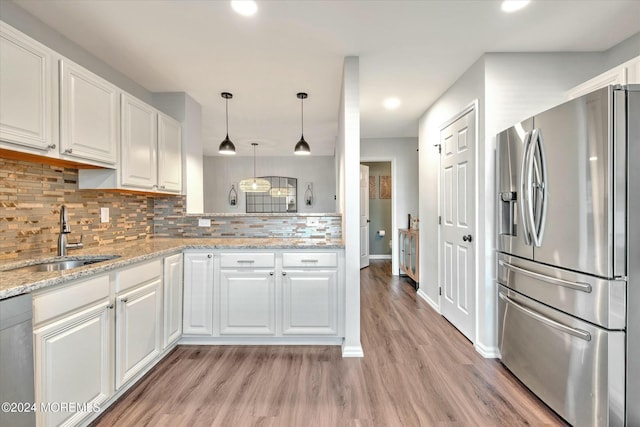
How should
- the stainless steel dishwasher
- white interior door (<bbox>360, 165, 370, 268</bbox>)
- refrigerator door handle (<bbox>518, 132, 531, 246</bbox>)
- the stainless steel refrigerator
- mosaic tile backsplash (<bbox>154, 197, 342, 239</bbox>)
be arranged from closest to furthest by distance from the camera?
the stainless steel dishwasher
the stainless steel refrigerator
refrigerator door handle (<bbox>518, 132, 531, 246</bbox>)
mosaic tile backsplash (<bbox>154, 197, 342, 239</bbox>)
white interior door (<bbox>360, 165, 370, 268</bbox>)

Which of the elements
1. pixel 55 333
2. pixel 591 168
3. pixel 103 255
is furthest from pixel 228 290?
pixel 591 168

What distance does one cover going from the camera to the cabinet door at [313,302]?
254cm

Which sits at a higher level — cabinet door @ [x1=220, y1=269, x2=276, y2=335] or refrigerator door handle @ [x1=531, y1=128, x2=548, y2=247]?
refrigerator door handle @ [x1=531, y1=128, x2=548, y2=247]

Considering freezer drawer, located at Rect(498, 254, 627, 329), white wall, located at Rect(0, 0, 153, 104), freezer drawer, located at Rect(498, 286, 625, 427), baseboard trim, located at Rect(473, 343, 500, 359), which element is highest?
white wall, located at Rect(0, 0, 153, 104)

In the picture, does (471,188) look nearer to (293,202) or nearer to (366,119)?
(366,119)

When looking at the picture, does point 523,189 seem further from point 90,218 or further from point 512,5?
point 90,218

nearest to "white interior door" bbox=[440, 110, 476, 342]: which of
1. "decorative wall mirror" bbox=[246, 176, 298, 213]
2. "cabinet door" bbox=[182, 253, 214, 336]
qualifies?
"cabinet door" bbox=[182, 253, 214, 336]

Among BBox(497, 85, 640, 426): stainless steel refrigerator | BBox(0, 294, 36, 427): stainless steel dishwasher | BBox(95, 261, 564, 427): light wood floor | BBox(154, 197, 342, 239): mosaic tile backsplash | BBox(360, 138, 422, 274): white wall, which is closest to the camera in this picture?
BBox(0, 294, 36, 427): stainless steel dishwasher

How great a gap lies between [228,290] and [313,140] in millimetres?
3915

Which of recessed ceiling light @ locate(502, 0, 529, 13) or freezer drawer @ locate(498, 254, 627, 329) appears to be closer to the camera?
freezer drawer @ locate(498, 254, 627, 329)

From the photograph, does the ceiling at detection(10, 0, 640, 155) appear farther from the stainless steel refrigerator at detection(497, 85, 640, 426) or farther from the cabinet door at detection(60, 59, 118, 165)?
the stainless steel refrigerator at detection(497, 85, 640, 426)

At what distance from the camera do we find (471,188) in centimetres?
265

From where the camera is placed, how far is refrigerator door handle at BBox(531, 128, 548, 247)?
1817mm

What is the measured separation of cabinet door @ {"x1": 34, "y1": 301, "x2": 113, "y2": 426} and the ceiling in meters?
1.87
